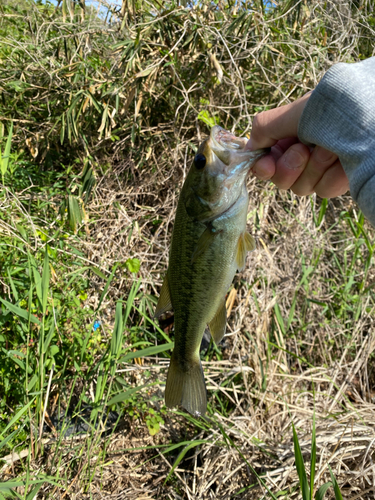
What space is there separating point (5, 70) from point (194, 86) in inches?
79.8

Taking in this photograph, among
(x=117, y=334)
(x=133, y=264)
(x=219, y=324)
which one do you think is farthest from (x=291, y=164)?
(x=133, y=264)

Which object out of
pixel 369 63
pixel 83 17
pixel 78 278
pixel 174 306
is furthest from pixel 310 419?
pixel 83 17

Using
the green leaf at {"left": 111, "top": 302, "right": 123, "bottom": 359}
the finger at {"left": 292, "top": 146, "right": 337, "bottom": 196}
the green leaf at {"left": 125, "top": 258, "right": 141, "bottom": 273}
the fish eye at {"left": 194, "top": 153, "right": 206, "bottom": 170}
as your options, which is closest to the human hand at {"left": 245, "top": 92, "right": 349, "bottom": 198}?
the finger at {"left": 292, "top": 146, "right": 337, "bottom": 196}

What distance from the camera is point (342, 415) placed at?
3039 mm

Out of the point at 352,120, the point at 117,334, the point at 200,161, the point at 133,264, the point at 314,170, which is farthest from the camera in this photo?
the point at 133,264

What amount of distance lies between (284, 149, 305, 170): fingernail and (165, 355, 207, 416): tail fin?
105 centimetres

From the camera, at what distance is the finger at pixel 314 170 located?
5.86ft

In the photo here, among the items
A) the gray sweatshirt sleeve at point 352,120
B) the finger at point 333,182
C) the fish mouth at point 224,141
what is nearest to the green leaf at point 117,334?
the fish mouth at point 224,141

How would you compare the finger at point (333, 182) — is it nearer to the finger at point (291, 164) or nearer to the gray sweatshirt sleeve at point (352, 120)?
the finger at point (291, 164)

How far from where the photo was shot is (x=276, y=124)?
176cm

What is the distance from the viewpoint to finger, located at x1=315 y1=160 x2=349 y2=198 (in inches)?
74.2

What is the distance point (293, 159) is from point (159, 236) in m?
2.42

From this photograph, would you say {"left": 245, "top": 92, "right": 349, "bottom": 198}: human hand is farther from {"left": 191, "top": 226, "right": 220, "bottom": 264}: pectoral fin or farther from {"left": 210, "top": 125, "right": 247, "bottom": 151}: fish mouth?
{"left": 191, "top": 226, "right": 220, "bottom": 264}: pectoral fin

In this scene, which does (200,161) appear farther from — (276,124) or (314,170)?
(314,170)
